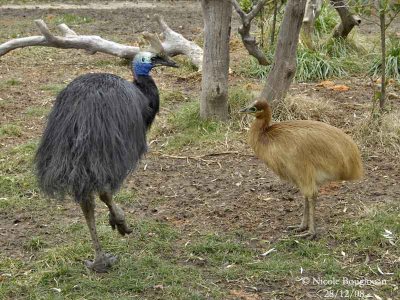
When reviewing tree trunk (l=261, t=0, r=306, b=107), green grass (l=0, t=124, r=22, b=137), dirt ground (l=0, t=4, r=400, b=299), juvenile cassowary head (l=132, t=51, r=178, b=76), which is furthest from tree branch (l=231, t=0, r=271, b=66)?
green grass (l=0, t=124, r=22, b=137)

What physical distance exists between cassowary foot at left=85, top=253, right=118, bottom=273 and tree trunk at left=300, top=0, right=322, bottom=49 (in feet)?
19.1

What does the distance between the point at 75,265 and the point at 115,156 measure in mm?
856

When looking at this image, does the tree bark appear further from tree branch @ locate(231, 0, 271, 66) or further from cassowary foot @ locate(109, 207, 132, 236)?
cassowary foot @ locate(109, 207, 132, 236)

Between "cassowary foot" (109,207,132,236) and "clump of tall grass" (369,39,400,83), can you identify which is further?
"clump of tall grass" (369,39,400,83)

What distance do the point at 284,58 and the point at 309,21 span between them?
2.68 meters

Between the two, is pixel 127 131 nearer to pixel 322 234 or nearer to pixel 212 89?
pixel 322 234

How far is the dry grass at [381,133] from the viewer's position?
6.79 m

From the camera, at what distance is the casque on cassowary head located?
4543 mm

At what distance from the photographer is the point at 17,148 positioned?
711cm

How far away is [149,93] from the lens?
17.7 feet

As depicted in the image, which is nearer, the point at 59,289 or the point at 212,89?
the point at 59,289

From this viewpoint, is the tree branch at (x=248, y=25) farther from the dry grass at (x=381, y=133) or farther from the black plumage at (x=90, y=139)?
the black plumage at (x=90, y=139)

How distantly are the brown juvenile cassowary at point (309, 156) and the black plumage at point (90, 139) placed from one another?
981mm

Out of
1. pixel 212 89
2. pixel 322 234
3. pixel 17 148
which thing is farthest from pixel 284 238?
pixel 17 148
